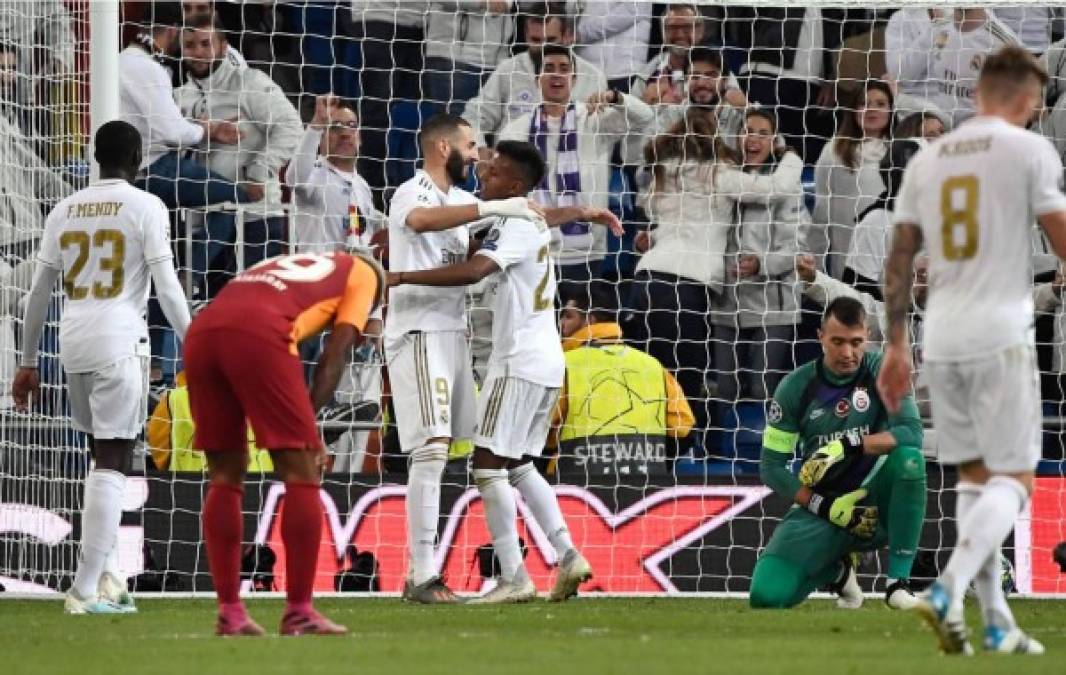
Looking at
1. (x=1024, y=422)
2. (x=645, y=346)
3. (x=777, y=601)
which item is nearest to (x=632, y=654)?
(x=1024, y=422)

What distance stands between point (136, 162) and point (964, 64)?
7.63m

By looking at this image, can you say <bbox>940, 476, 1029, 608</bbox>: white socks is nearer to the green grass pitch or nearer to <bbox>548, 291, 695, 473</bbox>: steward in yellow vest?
the green grass pitch

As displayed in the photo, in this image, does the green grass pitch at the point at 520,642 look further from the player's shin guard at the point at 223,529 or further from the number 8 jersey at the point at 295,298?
the number 8 jersey at the point at 295,298

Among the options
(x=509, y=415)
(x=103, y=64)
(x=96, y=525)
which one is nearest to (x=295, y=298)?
(x=96, y=525)

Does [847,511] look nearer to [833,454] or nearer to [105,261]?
[833,454]

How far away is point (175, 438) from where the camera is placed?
13.1 metres

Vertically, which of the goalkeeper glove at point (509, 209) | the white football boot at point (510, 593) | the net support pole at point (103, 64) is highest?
the net support pole at point (103, 64)

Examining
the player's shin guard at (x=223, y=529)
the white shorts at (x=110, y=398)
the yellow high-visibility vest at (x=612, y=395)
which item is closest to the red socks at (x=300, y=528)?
the player's shin guard at (x=223, y=529)

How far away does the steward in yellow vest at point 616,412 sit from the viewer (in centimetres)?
1338

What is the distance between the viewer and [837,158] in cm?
1545

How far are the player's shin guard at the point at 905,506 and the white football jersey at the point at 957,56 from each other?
5750mm

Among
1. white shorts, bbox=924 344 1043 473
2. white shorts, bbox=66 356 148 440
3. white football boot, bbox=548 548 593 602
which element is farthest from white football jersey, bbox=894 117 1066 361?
white shorts, bbox=66 356 148 440

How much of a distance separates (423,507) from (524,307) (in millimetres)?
1232

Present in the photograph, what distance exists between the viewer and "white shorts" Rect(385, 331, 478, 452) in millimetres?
10875
